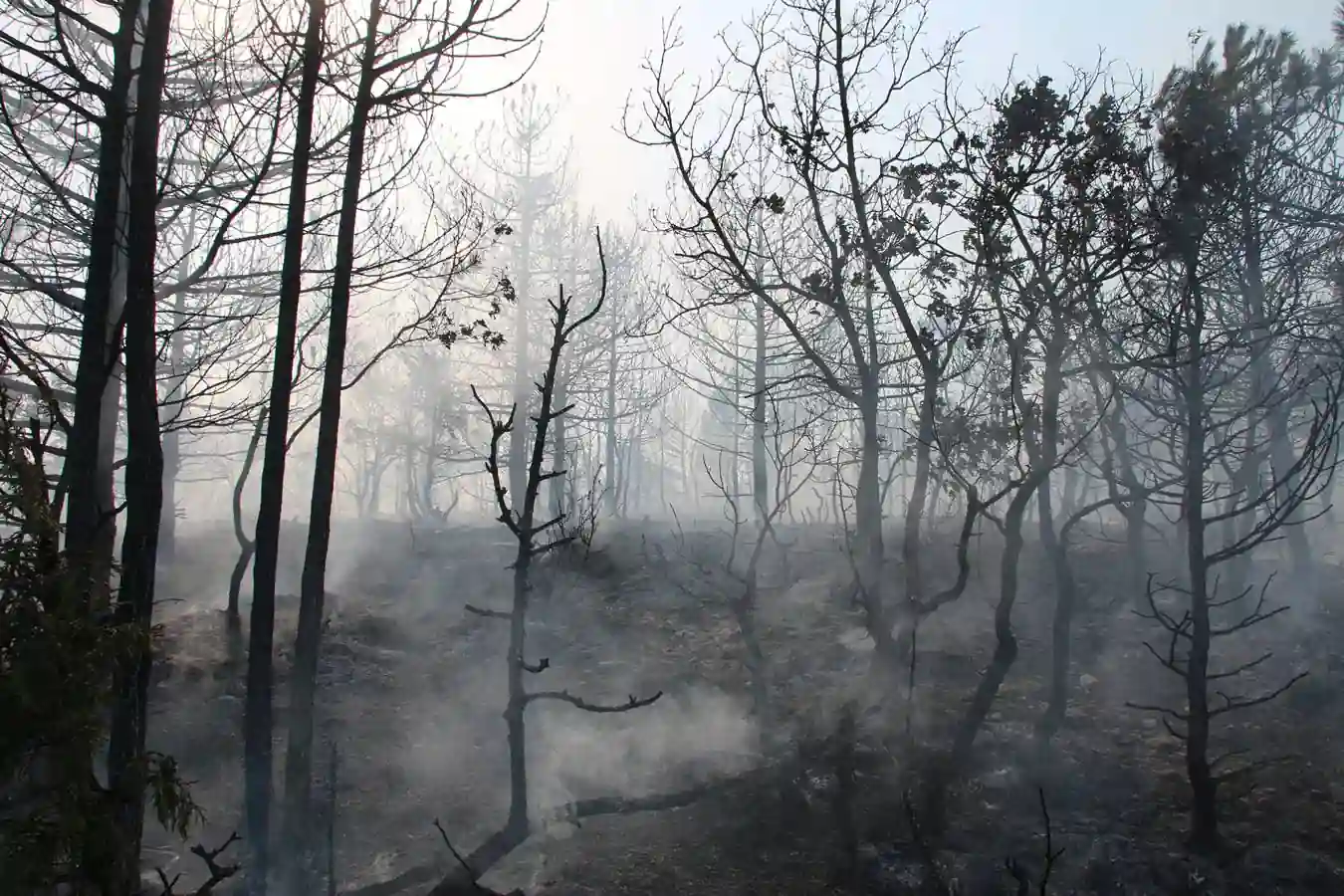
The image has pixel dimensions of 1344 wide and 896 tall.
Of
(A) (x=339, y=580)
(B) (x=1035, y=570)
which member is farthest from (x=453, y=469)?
(B) (x=1035, y=570)

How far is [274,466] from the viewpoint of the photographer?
7.63m

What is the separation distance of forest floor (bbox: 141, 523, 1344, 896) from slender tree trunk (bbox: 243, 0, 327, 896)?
0.68m

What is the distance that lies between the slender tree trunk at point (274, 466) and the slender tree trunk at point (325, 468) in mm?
272

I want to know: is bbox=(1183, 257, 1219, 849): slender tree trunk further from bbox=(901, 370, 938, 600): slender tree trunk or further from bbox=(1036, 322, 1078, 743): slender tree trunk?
bbox=(901, 370, 938, 600): slender tree trunk

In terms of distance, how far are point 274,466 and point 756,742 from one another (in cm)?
571

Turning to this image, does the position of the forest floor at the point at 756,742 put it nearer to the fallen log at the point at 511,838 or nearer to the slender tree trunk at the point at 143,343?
the fallen log at the point at 511,838

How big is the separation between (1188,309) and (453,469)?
53.9 metres

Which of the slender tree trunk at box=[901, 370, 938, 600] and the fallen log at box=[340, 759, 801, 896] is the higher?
the slender tree trunk at box=[901, 370, 938, 600]

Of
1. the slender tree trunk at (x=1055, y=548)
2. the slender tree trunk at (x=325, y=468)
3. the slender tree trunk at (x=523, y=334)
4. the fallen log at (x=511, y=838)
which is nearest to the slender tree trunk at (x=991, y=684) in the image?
the slender tree trunk at (x=1055, y=548)

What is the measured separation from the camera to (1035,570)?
16.2 meters

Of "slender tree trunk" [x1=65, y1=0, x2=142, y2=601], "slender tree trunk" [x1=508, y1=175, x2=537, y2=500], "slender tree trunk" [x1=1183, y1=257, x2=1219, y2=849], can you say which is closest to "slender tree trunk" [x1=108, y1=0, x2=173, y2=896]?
"slender tree trunk" [x1=65, y1=0, x2=142, y2=601]

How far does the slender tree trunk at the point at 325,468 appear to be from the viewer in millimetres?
7680

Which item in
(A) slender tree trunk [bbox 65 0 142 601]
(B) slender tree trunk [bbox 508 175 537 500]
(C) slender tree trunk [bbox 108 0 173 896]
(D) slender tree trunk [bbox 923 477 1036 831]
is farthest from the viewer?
(B) slender tree trunk [bbox 508 175 537 500]

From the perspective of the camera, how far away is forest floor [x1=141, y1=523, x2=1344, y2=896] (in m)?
7.41
